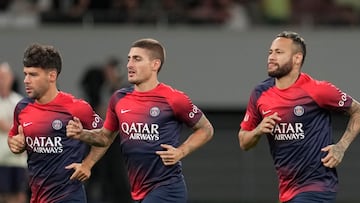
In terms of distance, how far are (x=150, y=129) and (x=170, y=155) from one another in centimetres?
38

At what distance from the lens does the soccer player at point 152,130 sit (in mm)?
13523

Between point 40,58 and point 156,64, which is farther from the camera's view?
point 156,64

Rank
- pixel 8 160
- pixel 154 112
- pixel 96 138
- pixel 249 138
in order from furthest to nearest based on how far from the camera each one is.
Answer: pixel 8 160 < pixel 154 112 < pixel 96 138 < pixel 249 138

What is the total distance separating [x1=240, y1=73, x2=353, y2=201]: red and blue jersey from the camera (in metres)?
13.4

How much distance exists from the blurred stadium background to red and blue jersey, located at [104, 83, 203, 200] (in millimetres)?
9289

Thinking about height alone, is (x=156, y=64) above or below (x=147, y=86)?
above

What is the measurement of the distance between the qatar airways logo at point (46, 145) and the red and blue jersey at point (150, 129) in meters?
0.63

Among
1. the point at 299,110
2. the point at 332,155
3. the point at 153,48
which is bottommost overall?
the point at 332,155

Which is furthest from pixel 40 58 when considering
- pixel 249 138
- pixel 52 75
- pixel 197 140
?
pixel 249 138

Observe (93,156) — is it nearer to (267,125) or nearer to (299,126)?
(267,125)

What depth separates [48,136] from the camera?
1348cm

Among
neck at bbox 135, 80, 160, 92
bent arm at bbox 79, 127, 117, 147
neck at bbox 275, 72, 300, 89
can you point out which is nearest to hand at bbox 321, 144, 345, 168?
neck at bbox 275, 72, 300, 89

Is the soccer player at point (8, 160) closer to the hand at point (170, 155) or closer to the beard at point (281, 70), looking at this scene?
the hand at point (170, 155)

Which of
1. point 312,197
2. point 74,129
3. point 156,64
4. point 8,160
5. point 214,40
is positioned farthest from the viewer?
point 214,40
